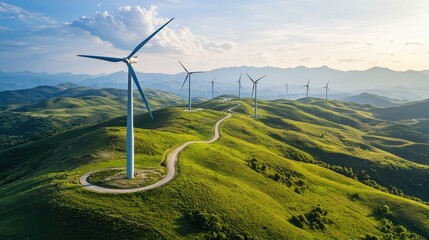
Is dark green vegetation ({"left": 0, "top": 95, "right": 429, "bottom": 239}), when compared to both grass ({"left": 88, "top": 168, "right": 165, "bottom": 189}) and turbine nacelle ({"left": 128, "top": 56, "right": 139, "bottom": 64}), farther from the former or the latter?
turbine nacelle ({"left": 128, "top": 56, "right": 139, "bottom": 64})

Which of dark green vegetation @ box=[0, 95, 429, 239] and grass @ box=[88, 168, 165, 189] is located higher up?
grass @ box=[88, 168, 165, 189]

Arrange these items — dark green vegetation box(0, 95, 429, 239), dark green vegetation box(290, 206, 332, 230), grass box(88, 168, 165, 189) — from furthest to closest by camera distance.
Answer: dark green vegetation box(290, 206, 332, 230)
grass box(88, 168, 165, 189)
dark green vegetation box(0, 95, 429, 239)

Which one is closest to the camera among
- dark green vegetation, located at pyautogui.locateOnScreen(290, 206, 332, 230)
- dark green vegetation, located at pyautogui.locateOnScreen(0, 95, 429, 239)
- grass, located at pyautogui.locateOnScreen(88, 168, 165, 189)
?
dark green vegetation, located at pyautogui.locateOnScreen(0, 95, 429, 239)

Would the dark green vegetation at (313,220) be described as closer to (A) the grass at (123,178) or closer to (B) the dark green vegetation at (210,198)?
(B) the dark green vegetation at (210,198)

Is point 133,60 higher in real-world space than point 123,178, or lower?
higher

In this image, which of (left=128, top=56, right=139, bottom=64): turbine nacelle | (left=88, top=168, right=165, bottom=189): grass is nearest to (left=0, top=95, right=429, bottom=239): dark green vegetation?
(left=88, top=168, right=165, bottom=189): grass

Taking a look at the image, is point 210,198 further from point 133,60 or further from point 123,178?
point 133,60

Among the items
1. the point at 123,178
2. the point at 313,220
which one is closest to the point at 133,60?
the point at 123,178

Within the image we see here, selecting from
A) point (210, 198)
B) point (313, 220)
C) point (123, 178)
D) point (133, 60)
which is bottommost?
point (313, 220)

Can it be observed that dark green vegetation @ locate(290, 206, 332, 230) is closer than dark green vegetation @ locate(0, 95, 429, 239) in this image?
No

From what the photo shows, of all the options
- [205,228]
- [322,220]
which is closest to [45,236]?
[205,228]

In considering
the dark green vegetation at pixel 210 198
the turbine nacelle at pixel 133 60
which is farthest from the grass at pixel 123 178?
the turbine nacelle at pixel 133 60

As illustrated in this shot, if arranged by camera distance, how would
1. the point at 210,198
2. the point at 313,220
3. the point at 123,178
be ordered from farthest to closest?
the point at 313,220, the point at 123,178, the point at 210,198

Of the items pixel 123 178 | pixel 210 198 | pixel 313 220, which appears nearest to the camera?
pixel 210 198
